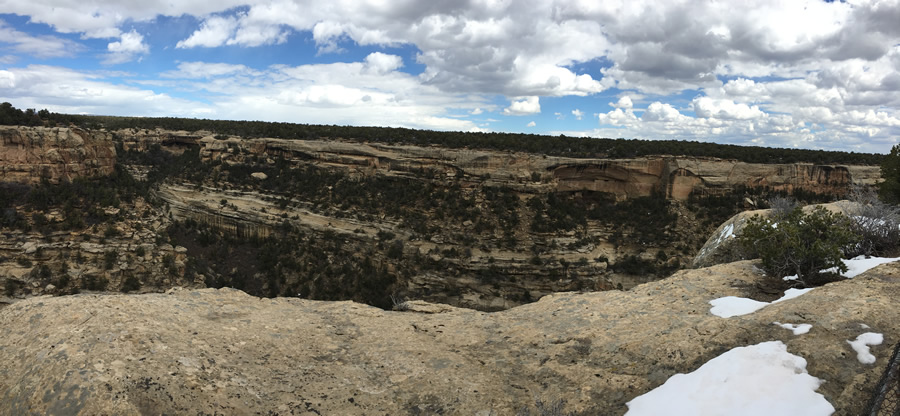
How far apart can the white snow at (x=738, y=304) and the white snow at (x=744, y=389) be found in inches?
56.7

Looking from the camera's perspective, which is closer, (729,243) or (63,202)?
(729,243)

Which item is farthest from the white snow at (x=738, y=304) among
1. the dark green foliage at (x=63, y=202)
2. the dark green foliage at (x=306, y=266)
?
the dark green foliage at (x=63, y=202)

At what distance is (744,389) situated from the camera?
4707 millimetres

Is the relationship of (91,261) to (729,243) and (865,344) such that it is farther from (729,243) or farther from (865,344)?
(865,344)

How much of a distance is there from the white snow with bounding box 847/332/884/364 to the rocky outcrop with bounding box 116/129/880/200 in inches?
1139

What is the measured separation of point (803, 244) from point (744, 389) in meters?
4.94

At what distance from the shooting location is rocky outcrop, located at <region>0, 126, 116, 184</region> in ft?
69.4

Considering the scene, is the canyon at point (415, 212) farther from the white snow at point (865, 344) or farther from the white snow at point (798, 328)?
the white snow at point (865, 344)

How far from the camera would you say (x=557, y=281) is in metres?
28.2

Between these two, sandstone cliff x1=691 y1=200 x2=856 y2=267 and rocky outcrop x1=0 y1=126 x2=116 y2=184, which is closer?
sandstone cliff x1=691 y1=200 x2=856 y2=267

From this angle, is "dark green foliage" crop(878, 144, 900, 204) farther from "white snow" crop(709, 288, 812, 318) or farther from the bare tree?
"white snow" crop(709, 288, 812, 318)

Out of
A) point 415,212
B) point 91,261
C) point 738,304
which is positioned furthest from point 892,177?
point 91,261

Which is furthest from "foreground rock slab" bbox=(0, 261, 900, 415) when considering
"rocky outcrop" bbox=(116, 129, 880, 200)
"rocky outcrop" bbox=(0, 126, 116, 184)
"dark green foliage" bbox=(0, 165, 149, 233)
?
"rocky outcrop" bbox=(116, 129, 880, 200)

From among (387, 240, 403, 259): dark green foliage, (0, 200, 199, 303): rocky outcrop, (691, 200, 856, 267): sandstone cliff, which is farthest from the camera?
(387, 240, 403, 259): dark green foliage
